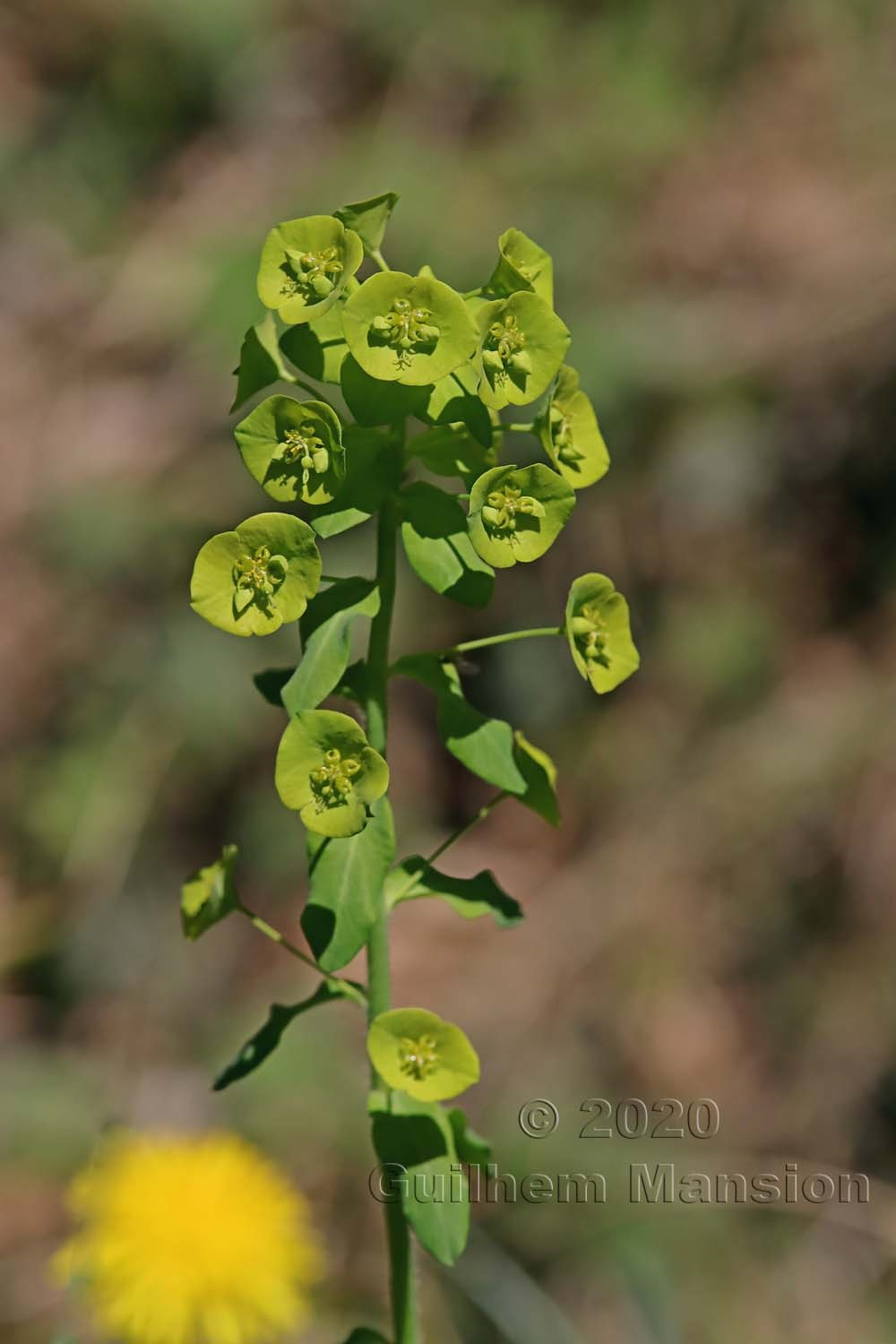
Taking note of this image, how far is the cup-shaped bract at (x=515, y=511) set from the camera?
97cm

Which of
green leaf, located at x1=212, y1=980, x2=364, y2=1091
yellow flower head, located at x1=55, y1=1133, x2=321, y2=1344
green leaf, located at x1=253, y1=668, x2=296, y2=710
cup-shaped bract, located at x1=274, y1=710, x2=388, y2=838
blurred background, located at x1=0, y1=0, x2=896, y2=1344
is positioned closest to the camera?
cup-shaped bract, located at x1=274, y1=710, x2=388, y2=838

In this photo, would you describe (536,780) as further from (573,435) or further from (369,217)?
(369,217)

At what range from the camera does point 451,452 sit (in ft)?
3.51

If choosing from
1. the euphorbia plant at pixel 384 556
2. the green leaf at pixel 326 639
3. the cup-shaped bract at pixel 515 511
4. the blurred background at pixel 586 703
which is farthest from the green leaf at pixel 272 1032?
the blurred background at pixel 586 703

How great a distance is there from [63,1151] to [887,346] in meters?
3.06

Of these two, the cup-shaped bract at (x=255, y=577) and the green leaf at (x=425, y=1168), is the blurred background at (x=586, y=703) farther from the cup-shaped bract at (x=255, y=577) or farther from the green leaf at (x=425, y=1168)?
the cup-shaped bract at (x=255, y=577)

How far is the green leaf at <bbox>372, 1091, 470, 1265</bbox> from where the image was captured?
0.97 metres

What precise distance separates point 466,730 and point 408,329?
12.9 inches

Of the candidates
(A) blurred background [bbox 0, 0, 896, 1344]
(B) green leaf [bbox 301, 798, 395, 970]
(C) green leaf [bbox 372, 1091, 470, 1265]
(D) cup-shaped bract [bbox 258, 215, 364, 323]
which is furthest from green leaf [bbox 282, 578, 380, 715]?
(A) blurred background [bbox 0, 0, 896, 1344]

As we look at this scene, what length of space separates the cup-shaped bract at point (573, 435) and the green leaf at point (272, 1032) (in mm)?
466

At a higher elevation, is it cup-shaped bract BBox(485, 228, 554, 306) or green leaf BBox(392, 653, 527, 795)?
cup-shaped bract BBox(485, 228, 554, 306)

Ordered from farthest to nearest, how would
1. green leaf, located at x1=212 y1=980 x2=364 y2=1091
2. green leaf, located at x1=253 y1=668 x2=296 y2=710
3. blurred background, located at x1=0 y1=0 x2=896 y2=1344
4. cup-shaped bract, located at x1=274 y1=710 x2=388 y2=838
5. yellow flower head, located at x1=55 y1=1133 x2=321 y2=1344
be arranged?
blurred background, located at x1=0 y1=0 x2=896 y2=1344
yellow flower head, located at x1=55 y1=1133 x2=321 y2=1344
green leaf, located at x1=253 y1=668 x2=296 y2=710
green leaf, located at x1=212 y1=980 x2=364 y2=1091
cup-shaped bract, located at x1=274 y1=710 x2=388 y2=838

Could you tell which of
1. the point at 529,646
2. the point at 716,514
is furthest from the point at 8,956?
the point at 716,514

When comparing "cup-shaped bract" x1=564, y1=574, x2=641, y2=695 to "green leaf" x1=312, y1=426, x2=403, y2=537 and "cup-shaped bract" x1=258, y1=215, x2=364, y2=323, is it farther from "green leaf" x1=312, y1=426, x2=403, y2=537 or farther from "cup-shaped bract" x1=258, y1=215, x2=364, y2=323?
"cup-shaped bract" x1=258, y1=215, x2=364, y2=323
